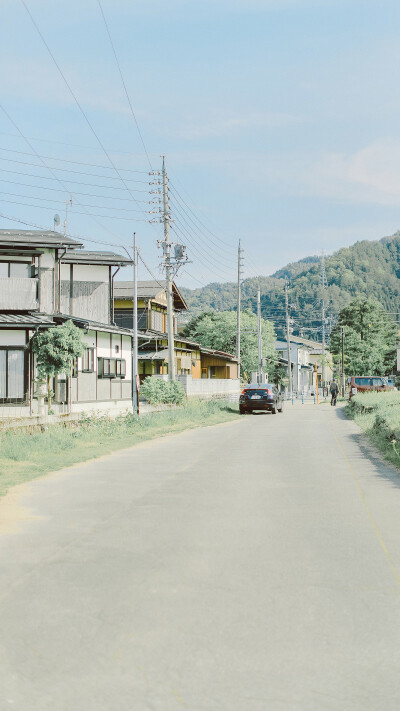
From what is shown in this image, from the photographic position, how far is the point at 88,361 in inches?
1260

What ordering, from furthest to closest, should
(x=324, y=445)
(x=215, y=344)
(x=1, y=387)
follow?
1. (x=215, y=344)
2. (x=1, y=387)
3. (x=324, y=445)

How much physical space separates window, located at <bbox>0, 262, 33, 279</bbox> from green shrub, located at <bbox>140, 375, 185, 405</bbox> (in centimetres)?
912

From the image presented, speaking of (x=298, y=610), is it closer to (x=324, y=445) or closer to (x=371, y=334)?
(x=324, y=445)

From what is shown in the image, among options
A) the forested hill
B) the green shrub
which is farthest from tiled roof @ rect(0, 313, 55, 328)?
the forested hill

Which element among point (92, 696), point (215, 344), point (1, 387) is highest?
point (215, 344)

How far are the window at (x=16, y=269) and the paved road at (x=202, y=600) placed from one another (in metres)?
17.8

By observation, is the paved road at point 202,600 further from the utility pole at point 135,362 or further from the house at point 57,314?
the utility pole at point 135,362

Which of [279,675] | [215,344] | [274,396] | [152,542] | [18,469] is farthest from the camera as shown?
[215,344]

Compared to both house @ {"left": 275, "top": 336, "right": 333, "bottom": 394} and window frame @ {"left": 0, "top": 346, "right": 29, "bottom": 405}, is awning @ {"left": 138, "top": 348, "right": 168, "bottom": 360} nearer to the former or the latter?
window frame @ {"left": 0, "top": 346, "right": 29, "bottom": 405}

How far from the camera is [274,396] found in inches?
Answer: 1545

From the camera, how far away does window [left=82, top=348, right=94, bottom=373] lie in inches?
1243

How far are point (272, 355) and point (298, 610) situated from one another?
70974 mm

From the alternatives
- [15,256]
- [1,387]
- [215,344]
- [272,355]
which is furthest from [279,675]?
[272,355]

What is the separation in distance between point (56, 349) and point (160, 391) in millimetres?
10658
